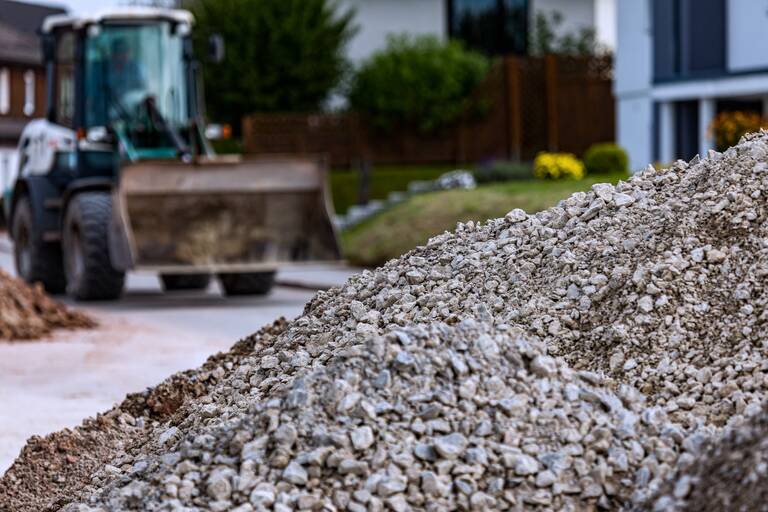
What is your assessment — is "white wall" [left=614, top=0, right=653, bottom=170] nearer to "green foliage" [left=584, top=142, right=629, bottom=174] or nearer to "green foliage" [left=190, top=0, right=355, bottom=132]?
"green foliage" [left=584, top=142, right=629, bottom=174]

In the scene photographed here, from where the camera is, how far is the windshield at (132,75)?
1778cm

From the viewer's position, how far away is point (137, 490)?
472 centimetres

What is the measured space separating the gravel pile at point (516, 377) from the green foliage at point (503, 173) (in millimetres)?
18786

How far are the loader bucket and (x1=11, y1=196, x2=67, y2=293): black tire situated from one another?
2665mm

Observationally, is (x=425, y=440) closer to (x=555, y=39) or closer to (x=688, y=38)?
(x=688, y=38)

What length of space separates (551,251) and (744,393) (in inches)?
54.1

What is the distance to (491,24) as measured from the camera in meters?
34.5

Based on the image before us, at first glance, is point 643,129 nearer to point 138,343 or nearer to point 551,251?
point 138,343

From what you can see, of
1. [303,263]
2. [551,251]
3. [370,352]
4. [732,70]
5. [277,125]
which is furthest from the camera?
[277,125]

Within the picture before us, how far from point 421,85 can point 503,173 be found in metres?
5.68

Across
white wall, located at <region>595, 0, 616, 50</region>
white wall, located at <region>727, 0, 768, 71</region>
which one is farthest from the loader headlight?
white wall, located at <region>595, 0, 616, 50</region>

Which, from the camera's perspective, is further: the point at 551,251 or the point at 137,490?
the point at 551,251

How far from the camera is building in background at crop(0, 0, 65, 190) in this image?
5441cm

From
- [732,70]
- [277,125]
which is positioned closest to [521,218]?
[732,70]
